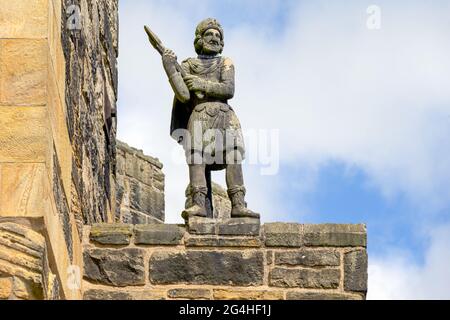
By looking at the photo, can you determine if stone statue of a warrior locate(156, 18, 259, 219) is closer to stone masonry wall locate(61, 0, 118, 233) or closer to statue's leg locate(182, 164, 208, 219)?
statue's leg locate(182, 164, 208, 219)

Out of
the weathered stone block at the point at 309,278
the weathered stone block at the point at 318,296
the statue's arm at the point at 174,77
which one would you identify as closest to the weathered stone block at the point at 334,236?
the weathered stone block at the point at 309,278

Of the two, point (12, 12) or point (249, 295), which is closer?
point (12, 12)

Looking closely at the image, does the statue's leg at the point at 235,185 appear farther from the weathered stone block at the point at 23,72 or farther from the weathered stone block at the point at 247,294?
the weathered stone block at the point at 23,72

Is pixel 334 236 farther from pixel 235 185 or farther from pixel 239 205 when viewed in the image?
pixel 235 185

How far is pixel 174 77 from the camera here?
45.3ft

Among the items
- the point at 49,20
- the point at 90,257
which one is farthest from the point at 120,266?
the point at 49,20

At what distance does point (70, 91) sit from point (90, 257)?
153 cm

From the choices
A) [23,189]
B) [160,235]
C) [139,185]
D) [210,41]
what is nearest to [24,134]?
[23,189]

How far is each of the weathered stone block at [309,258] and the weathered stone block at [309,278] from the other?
52mm

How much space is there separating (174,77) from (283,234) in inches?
54.7

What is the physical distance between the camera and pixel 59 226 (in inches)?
447

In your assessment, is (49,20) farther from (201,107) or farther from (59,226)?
(201,107)

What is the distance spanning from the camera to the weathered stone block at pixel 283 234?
13383 millimetres

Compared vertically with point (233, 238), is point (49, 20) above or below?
above
